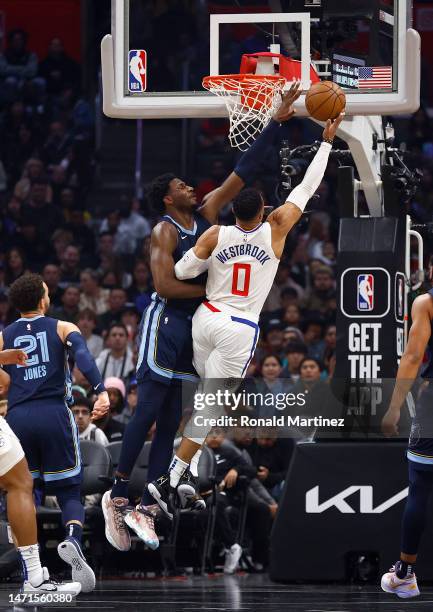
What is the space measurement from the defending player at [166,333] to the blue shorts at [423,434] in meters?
1.49

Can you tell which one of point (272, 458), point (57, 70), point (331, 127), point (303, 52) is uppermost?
point (57, 70)

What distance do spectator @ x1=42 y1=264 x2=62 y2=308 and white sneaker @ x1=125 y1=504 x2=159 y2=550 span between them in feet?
24.0

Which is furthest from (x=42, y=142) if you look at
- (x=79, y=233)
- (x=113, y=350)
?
(x=113, y=350)

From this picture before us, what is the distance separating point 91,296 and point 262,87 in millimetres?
7396

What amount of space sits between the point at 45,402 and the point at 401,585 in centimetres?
269

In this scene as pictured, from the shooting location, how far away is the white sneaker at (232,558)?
12250 mm

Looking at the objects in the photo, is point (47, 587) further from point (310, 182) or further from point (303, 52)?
point (303, 52)

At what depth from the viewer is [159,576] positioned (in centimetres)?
1202

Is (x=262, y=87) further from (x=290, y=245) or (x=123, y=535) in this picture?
(x=290, y=245)

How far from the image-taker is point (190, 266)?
8773 mm

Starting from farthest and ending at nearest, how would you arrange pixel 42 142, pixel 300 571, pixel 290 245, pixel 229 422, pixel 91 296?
pixel 42 142 < pixel 290 245 < pixel 91 296 < pixel 229 422 < pixel 300 571

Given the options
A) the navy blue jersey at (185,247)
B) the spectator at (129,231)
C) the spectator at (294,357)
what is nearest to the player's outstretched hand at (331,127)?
the navy blue jersey at (185,247)

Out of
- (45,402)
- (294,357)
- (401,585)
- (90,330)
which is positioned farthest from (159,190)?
(90,330)

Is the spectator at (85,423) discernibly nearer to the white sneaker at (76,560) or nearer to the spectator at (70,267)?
the white sneaker at (76,560)
